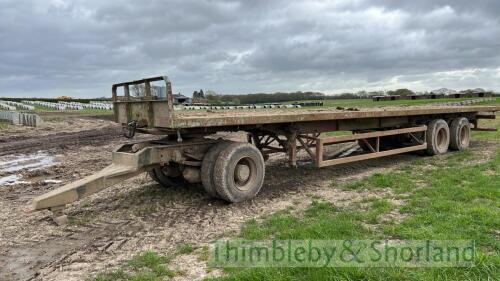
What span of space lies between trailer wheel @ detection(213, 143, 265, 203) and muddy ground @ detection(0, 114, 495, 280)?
18 centimetres

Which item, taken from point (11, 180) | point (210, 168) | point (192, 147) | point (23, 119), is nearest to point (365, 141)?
point (210, 168)

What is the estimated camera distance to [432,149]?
10234mm

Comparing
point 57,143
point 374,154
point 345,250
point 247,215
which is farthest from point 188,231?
point 57,143

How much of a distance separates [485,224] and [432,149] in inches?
231

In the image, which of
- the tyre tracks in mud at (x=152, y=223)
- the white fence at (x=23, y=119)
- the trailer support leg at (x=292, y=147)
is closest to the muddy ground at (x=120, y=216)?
the tyre tracks in mud at (x=152, y=223)

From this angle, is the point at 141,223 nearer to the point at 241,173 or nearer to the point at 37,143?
the point at 241,173

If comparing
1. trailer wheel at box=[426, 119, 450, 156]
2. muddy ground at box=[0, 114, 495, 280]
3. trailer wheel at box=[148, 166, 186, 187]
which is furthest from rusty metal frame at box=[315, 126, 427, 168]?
trailer wheel at box=[148, 166, 186, 187]

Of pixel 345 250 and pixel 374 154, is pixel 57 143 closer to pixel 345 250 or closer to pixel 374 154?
pixel 374 154

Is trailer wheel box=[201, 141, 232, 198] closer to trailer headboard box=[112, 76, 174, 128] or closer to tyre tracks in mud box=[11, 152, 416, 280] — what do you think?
tyre tracks in mud box=[11, 152, 416, 280]

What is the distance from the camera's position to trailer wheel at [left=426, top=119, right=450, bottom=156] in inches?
403

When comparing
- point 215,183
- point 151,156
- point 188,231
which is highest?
point 151,156

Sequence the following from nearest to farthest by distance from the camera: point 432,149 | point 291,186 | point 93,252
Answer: point 93,252
point 291,186
point 432,149

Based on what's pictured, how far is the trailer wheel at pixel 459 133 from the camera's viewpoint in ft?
36.3

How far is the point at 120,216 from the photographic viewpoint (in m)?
5.66
